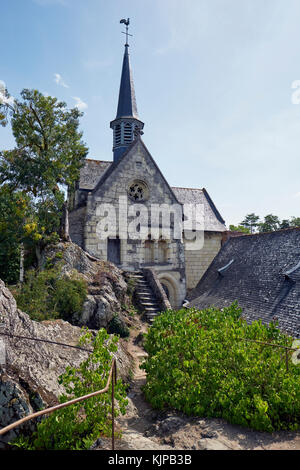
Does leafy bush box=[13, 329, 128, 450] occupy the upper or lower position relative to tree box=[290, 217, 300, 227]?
lower

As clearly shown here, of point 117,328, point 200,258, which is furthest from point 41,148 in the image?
point 200,258

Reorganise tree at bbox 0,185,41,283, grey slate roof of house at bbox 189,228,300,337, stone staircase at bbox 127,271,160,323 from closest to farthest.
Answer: grey slate roof of house at bbox 189,228,300,337 < tree at bbox 0,185,41,283 < stone staircase at bbox 127,271,160,323

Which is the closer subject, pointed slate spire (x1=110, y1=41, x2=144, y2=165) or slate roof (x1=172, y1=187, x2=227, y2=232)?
pointed slate spire (x1=110, y1=41, x2=144, y2=165)

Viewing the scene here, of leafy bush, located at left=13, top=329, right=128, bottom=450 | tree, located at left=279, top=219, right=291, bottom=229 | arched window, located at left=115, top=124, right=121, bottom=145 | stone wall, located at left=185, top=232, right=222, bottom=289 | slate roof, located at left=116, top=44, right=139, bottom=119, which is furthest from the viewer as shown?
tree, located at left=279, top=219, right=291, bottom=229

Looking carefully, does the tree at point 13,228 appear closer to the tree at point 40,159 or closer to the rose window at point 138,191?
the tree at point 40,159

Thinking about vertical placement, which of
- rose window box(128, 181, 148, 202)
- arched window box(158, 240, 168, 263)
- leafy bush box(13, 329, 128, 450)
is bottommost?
leafy bush box(13, 329, 128, 450)

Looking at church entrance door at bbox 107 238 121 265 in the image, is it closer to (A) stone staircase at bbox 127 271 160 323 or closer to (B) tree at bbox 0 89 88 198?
(A) stone staircase at bbox 127 271 160 323

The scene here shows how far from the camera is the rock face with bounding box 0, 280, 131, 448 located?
4.69 meters

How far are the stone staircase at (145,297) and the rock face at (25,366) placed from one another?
663 centimetres

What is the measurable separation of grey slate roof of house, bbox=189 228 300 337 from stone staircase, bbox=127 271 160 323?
1.94m

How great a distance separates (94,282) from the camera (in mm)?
12336

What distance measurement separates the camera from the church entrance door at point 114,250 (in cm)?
1536

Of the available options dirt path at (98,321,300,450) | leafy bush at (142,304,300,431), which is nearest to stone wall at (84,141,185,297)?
leafy bush at (142,304,300,431)

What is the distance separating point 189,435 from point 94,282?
317 inches
